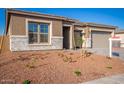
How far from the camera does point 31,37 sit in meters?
13.0

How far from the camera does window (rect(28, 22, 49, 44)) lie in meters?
12.9

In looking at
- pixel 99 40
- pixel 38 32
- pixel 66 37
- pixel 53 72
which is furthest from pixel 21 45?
pixel 99 40

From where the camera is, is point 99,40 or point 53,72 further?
point 99,40

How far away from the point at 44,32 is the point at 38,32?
603 millimetres

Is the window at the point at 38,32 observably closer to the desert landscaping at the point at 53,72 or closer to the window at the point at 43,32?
the window at the point at 43,32

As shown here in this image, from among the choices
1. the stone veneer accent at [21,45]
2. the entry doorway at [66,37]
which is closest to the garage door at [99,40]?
the entry doorway at [66,37]

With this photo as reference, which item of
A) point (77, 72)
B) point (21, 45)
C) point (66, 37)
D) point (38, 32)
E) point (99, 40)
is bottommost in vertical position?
point (77, 72)

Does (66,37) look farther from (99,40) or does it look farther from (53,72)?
(53,72)

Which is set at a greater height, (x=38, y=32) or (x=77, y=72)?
(x=38, y=32)

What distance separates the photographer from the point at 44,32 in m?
13.6

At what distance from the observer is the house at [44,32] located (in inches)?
475
